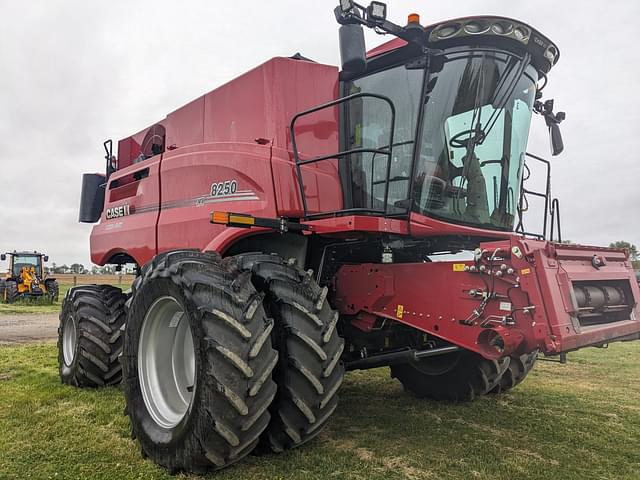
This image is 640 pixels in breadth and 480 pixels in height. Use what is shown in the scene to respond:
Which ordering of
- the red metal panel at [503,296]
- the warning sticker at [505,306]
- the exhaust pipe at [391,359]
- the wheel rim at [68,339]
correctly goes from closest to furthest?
the red metal panel at [503,296] < the warning sticker at [505,306] < the exhaust pipe at [391,359] < the wheel rim at [68,339]

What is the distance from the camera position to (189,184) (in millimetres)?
5359

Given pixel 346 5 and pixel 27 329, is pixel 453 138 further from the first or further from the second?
pixel 27 329

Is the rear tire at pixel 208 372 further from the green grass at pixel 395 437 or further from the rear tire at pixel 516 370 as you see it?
the rear tire at pixel 516 370

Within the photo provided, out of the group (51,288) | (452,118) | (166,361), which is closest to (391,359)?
(166,361)

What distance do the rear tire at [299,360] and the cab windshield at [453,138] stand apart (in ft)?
3.62

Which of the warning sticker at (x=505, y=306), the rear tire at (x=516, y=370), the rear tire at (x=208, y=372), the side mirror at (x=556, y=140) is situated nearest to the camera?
the rear tire at (x=208, y=372)

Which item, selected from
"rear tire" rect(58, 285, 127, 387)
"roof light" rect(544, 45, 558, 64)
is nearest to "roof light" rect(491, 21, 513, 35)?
"roof light" rect(544, 45, 558, 64)

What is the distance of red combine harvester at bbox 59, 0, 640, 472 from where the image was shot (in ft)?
11.3

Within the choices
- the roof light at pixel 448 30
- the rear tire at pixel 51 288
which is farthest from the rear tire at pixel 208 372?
the rear tire at pixel 51 288

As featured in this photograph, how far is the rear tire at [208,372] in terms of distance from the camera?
129 inches

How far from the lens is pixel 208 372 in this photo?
3287 millimetres

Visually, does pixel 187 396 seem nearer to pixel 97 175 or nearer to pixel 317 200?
pixel 317 200

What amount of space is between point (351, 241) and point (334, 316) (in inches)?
39.9

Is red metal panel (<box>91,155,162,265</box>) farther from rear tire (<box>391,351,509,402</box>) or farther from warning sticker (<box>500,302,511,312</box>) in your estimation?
warning sticker (<box>500,302,511,312</box>)
